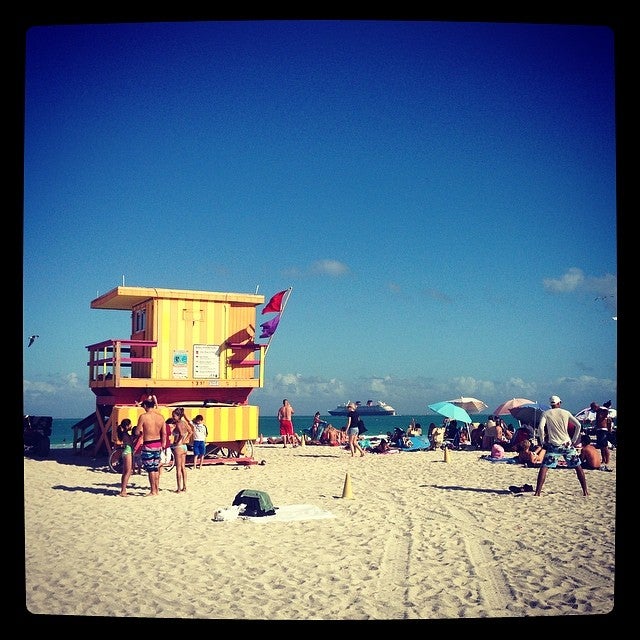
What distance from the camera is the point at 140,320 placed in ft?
46.5

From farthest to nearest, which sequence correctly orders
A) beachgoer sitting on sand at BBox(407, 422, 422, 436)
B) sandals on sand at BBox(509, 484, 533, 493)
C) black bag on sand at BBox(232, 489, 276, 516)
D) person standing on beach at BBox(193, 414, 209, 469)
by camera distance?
beachgoer sitting on sand at BBox(407, 422, 422, 436) → person standing on beach at BBox(193, 414, 209, 469) → sandals on sand at BBox(509, 484, 533, 493) → black bag on sand at BBox(232, 489, 276, 516)

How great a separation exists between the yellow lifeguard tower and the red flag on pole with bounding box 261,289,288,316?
0.81 ft

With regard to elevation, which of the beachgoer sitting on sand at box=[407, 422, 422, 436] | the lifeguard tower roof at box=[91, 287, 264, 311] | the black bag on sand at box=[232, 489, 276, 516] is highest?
the lifeguard tower roof at box=[91, 287, 264, 311]

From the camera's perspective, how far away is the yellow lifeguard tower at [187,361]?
13.3m

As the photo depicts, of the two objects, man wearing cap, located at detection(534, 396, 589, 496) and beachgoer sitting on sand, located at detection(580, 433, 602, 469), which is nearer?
man wearing cap, located at detection(534, 396, 589, 496)

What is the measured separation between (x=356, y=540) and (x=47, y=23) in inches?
235

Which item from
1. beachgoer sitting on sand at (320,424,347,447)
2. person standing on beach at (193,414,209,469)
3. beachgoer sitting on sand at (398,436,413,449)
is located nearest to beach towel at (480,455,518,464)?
beachgoer sitting on sand at (398,436,413,449)

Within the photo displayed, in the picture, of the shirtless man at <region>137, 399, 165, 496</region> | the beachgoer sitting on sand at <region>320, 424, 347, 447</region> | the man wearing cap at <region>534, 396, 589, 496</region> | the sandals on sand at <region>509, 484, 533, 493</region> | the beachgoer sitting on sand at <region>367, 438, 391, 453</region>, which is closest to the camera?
the man wearing cap at <region>534, 396, 589, 496</region>

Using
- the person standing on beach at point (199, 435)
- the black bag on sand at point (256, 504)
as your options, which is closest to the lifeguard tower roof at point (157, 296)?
the person standing on beach at point (199, 435)

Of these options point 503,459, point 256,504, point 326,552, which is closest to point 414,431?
point 503,459

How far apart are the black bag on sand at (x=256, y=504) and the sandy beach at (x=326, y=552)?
0.26 metres

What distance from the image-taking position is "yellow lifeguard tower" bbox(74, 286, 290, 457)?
13.3 metres

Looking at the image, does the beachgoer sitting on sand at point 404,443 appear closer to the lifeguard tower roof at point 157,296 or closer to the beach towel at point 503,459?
the beach towel at point 503,459

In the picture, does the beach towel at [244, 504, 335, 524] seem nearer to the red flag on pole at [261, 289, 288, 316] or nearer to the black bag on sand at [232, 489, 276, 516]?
the black bag on sand at [232, 489, 276, 516]
